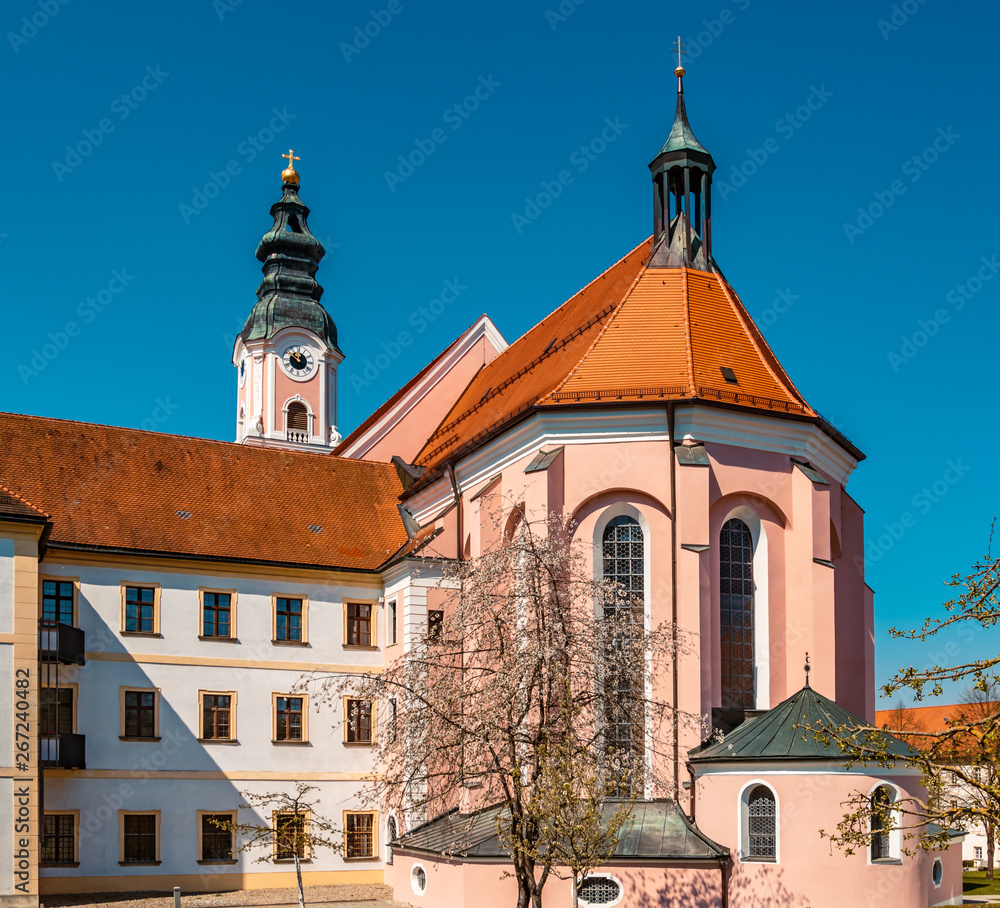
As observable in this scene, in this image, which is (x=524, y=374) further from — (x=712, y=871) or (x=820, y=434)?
(x=712, y=871)

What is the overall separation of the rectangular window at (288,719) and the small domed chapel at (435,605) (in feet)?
0.28

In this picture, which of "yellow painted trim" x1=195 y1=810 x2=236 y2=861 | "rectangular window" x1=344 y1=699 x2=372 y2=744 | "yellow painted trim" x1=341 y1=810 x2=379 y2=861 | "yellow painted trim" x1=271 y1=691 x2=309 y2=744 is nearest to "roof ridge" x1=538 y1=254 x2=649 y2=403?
"rectangular window" x1=344 y1=699 x2=372 y2=744

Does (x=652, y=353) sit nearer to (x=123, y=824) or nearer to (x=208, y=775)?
(x=208, y=775)

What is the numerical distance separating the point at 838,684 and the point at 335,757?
12.1 m

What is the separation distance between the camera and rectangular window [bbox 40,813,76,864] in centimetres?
2766

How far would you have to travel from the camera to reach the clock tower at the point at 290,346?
61.4 m

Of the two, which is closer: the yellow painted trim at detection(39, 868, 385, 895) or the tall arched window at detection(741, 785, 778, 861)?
the tall arched window at detection(741, 785, 778, 861)

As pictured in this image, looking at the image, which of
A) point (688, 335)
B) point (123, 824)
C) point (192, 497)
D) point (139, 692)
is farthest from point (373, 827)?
point (688, 335)

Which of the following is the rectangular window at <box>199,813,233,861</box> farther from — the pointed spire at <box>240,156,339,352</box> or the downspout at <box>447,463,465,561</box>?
the pointed spire at <box>240,156,339,352</box>

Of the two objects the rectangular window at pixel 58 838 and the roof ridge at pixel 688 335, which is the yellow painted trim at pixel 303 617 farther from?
the roof ridge at pixel 688 335

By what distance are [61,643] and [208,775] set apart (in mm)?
4694

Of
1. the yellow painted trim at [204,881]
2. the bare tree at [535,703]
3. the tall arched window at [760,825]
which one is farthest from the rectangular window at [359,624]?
the tall arched window at [760,825]

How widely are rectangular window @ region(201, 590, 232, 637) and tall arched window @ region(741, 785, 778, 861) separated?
13487 mm

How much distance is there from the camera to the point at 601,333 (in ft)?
95.9
